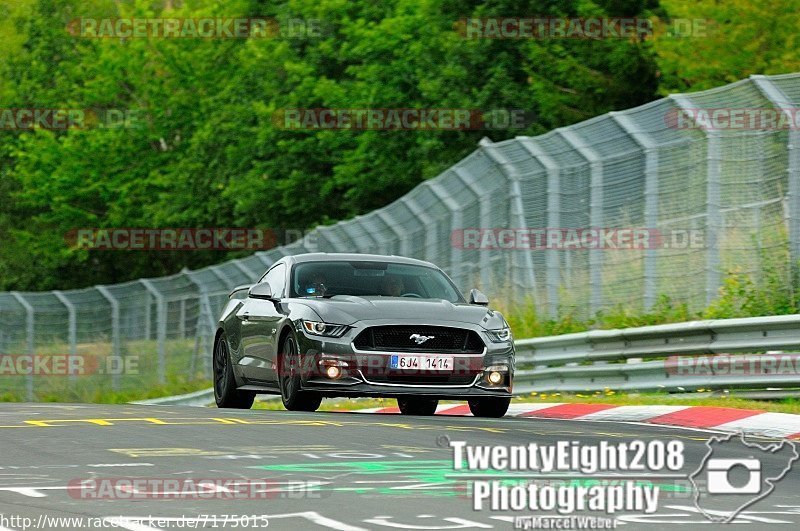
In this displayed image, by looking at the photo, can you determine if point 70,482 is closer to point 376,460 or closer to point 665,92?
point 376,460

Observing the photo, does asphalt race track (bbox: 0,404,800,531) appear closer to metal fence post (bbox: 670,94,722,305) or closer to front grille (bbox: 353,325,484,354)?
front grille (bbox: 353,325,484,354)

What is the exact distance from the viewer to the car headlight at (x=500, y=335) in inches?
602

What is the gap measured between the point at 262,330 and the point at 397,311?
1814 mm

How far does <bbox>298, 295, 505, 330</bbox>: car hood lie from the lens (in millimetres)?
15008

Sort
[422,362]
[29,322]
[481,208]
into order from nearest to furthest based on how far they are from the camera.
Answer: [422,362], [481,208], [29,322]

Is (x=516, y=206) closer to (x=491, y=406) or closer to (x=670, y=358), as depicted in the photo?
(x=670, y=358)

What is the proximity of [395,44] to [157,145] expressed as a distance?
2107 centimetres

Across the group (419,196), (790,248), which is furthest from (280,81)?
(790,248)

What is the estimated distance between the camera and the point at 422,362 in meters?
14.9

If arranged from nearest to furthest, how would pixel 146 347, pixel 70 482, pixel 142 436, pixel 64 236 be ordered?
pixel 70 482
pixel 142 436
pixel 146 347
pixel 64 236

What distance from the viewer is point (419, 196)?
2472 cm

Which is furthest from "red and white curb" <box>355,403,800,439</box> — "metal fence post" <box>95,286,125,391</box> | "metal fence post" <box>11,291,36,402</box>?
"metal fence post" <box>11,291,36,402</box>

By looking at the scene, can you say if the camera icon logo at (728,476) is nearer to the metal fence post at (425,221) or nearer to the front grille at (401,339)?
the front grille at (401,339)

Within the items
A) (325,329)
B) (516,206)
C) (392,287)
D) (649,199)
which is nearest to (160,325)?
(516,206)
